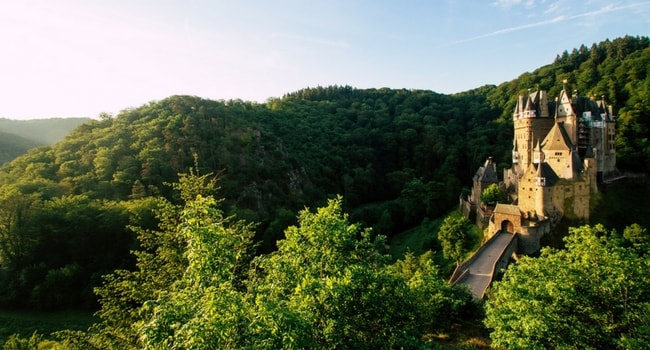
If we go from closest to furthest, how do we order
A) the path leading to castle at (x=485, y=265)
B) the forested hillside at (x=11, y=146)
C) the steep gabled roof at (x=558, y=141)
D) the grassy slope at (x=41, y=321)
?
the grassy slope at (x=41, y=321) → the path leading to castle at (x=485, y=265) → the steep gabled roof at (x=558, y=141) → the forested hillside at (x=11, y=146)

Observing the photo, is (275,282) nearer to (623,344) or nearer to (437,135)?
(623,344)

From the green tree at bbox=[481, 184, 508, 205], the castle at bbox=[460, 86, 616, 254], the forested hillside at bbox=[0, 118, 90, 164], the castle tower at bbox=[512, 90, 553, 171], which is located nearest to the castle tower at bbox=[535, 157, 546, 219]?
the castle at bbox=[460, 86, 616, 254]

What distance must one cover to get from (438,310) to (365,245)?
38.0 feet

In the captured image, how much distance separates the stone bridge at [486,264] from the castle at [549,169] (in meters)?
1.34

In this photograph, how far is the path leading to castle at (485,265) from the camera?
27656 millimetres

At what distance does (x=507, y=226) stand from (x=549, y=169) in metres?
6.53

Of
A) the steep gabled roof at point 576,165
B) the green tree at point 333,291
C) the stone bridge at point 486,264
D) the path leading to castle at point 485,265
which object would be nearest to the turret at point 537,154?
the steep gabled roof at point 576,165

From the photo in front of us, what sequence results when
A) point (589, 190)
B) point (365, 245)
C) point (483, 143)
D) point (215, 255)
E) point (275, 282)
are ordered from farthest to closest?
1. point (483, 143)
2. point (589, 190)
3. point (365, 245)
4. point (275, 282)
5. point (215, 255)

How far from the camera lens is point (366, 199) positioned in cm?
8038

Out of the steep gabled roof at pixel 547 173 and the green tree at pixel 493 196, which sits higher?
the steep gabled roof at pixel 547 173

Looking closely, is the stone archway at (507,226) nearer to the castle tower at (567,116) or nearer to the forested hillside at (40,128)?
the castle tower at (567,116)

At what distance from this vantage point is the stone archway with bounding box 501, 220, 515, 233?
34.4 m

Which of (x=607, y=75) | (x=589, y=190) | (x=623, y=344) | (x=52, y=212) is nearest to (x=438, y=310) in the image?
(x=623, y=344)

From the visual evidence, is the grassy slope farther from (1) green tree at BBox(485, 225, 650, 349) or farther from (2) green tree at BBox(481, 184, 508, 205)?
(2) green tree at BBox(481, 184, 508, 205)
